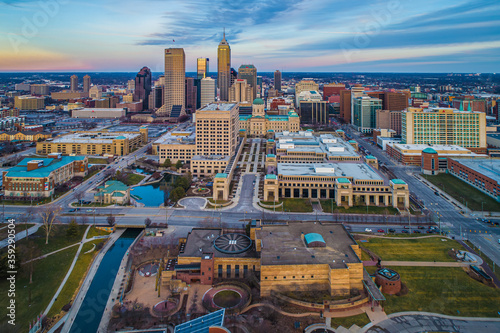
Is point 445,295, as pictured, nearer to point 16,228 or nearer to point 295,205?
point 295,205

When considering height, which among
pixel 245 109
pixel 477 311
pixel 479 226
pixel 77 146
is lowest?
pixel 477 311

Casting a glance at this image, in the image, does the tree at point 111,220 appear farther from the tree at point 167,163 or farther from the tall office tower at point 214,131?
the tall office tower at point 214,131

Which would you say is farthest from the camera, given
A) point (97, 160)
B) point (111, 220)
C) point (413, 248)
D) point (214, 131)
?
A: point (97, 160)

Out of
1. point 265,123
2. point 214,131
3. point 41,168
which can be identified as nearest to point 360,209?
point 214,131

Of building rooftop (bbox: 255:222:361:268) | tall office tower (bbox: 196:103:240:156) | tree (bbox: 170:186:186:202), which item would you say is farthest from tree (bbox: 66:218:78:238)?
tall office tower (bbox: 196:103:240:156)

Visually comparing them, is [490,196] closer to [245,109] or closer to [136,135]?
[136,135]

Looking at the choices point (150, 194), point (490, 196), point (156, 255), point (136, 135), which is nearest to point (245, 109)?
point (136, 135)

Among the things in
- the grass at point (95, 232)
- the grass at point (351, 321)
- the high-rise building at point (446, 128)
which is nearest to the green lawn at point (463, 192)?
the high-rise building at point (446, 128)
